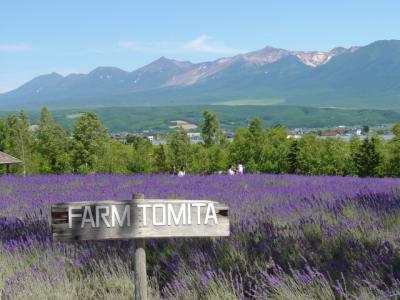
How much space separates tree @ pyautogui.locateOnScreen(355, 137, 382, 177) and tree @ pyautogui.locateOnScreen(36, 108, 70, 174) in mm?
27926

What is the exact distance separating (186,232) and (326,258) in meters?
1.25

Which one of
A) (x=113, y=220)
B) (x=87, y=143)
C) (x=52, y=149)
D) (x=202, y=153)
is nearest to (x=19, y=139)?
(x=52, y=149)

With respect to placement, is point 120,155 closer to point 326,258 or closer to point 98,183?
point 98,183

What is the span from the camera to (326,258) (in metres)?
4.05

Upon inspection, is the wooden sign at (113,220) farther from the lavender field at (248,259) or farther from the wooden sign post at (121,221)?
the lavender field at (248,259)

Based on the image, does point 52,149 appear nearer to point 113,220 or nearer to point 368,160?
point 368,160

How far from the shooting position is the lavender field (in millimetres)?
3569

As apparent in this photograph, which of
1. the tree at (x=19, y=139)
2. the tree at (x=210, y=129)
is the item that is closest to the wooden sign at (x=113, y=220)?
the tree at (x=19, y=139)

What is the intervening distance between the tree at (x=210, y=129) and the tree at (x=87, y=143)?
86.4 ft

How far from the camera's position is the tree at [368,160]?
148ft

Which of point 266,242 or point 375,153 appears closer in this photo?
point 266,242

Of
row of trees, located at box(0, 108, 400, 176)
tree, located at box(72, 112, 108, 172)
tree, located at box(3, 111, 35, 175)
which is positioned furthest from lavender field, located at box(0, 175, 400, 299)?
tree, located at box(3, 111, 35, 175)

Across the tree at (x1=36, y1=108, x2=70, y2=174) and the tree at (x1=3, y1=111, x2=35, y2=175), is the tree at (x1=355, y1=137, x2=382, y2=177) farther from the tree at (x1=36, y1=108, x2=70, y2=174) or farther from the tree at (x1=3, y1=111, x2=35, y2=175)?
the tree at (x1=3, y1=111, x2=35, y2=175)

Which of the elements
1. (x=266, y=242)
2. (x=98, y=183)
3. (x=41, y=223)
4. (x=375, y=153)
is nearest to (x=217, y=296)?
(x=266, y=242)
